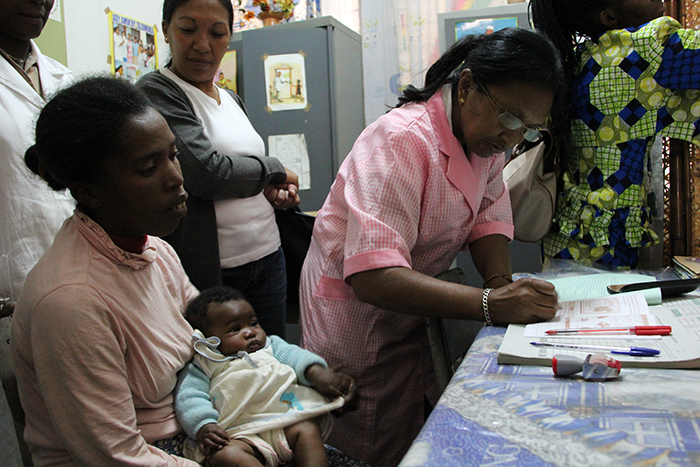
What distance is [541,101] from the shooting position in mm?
1221

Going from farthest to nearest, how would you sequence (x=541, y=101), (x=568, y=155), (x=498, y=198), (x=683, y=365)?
(x=568, y=155) → (x=498, y=198) → (x=541, y=101) → (x=683, y=365)

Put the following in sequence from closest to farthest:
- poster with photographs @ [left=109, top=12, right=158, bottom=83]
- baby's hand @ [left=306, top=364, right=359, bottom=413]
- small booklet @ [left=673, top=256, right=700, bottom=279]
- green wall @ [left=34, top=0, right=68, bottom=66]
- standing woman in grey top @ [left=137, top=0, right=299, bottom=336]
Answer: baby's hand @ [left=306, top=364, right=359, bottom=413]
small booklet @ [left=673, top=256, right=700, bottom=279]
standing woman in grey top @ [left=137, top=0, right=299, bottom=336]
green wall @ [left=34, top=0, right=68, bottom=66]
poster with photographs @ [left=109, top=12, right=158, bottom=83]

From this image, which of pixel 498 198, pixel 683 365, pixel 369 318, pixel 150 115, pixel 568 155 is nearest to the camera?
pixel 683 365

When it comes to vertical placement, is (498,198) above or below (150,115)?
below

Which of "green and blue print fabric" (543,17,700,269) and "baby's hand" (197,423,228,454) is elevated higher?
"green and blue print fabric" (543,17,700,269)

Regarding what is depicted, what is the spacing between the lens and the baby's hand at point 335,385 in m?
1.10

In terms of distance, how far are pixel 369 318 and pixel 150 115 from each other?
67 cm

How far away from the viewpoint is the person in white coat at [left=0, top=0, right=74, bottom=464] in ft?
4.00

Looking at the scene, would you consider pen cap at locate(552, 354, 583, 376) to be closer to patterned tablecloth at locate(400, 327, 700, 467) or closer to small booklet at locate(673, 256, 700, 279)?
patterned tablecloth at locate(400, 327, 700, 467)

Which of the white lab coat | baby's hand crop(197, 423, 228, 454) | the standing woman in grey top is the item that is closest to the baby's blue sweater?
baby's hand crop(197, 423, 228, 454)

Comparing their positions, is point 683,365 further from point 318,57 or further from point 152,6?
point 152,6

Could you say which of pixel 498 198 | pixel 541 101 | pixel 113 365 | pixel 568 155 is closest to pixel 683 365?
pixel 541 101

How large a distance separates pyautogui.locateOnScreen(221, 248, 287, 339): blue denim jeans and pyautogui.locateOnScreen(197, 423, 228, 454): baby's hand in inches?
29.9

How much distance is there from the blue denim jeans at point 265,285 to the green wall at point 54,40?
1.51m
